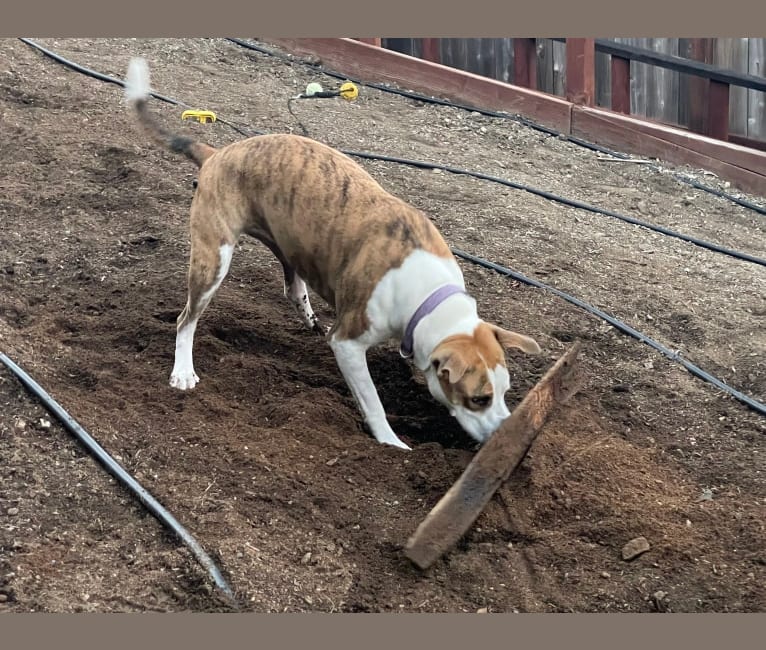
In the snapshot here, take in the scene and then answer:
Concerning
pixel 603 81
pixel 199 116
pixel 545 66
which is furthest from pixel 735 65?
pixel 199 116

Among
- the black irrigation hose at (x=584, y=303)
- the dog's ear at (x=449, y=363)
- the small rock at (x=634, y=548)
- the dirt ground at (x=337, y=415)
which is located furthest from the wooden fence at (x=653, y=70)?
the small rock at (x=634, y=548)

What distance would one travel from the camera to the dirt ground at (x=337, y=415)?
182 inches

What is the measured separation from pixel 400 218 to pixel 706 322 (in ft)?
9.86

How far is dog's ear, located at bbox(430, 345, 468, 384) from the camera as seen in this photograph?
5.03 metres

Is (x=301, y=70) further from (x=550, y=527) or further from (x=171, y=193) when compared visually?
(x=550, y=527)

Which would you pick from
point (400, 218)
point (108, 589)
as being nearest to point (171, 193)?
point (400, 218)

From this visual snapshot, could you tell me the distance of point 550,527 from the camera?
505 cm

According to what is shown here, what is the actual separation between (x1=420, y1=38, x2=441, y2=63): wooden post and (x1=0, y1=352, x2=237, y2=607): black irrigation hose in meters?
9.00

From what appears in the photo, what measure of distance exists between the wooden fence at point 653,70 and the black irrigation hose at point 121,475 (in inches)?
347

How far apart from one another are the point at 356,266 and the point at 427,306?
1.79 feet

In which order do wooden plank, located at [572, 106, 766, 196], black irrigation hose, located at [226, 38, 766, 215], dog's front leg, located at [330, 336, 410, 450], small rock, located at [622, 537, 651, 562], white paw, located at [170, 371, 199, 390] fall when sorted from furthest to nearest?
wooden plank, located at [572, 106, 766, 196] → black irrigation hose, located at [226, 38, 766, 215] → white paw, located at [170, 371, 199, 390] → dog's front leg, located at [330, 336, 410, 450] → small rock, located at [622, 537, 651, 562]

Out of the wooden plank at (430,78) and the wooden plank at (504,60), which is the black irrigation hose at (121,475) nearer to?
the wooden plank at (430,78)

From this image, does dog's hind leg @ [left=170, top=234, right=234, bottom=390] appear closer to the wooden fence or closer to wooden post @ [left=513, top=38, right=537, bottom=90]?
the wooden fence

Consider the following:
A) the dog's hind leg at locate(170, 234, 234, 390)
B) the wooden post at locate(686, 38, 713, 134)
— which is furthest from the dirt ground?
the wooden post at locate(686, 38, 713, 134)
